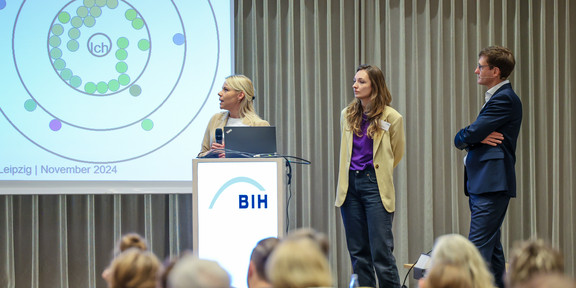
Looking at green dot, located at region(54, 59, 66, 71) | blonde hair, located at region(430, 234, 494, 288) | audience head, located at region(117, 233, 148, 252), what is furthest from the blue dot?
blonde hair, located at region(430, 234, 494, 288)

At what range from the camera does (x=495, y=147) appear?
3258 mm

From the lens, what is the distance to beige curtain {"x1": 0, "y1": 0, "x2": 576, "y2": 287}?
429 centimetres

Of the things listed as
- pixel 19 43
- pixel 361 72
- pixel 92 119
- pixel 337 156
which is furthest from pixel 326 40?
pixel 19 43

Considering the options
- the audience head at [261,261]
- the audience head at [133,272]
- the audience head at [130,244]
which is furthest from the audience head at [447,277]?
the audience head at [130,244]

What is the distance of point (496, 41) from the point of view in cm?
453

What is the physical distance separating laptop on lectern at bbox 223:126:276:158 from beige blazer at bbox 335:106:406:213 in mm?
524

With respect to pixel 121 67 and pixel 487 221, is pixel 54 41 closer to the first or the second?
pixel 121 67

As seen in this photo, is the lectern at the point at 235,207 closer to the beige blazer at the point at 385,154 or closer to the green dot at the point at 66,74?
the beige blazer at the point at 385,154

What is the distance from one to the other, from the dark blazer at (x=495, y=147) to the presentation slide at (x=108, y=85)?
1.73m

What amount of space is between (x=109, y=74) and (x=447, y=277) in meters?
3.15

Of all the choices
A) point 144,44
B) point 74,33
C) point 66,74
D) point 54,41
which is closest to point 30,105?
point 66,74

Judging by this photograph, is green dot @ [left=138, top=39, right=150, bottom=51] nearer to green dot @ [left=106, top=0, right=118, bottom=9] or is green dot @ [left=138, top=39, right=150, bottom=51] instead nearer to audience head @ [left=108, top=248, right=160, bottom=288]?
green dot @ [left=106, top=0, right=118, bottom=9]

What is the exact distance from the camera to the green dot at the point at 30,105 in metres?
3.93

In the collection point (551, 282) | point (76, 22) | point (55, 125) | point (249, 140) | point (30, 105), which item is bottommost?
point (551, 282)
